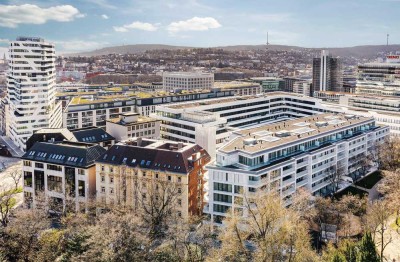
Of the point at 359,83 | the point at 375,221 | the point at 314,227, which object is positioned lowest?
the point at 314,227

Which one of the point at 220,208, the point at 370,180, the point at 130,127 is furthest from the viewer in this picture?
the point at 130,127

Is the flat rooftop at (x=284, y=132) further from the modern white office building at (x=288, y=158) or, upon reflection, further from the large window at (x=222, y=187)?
the large window at (x=222, y=187)

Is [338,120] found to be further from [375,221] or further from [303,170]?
[375,221]

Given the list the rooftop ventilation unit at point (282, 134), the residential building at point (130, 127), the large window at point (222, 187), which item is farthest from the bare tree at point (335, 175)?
the residential building at point (130, 127)

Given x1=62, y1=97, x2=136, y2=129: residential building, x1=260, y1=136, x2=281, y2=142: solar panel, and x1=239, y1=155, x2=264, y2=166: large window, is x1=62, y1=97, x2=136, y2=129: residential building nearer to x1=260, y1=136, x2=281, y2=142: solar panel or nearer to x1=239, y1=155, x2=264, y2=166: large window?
x1=260, y1=136, x2=281, y2=142: solar panel

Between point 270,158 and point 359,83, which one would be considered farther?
point 359,83

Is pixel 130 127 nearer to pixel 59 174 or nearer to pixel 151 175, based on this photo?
pixel 59 174

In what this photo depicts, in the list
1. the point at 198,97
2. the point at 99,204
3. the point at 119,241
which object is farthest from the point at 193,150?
the point at 198,97

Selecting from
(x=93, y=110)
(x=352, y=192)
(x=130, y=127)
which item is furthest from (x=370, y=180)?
(x=93, y=110)
